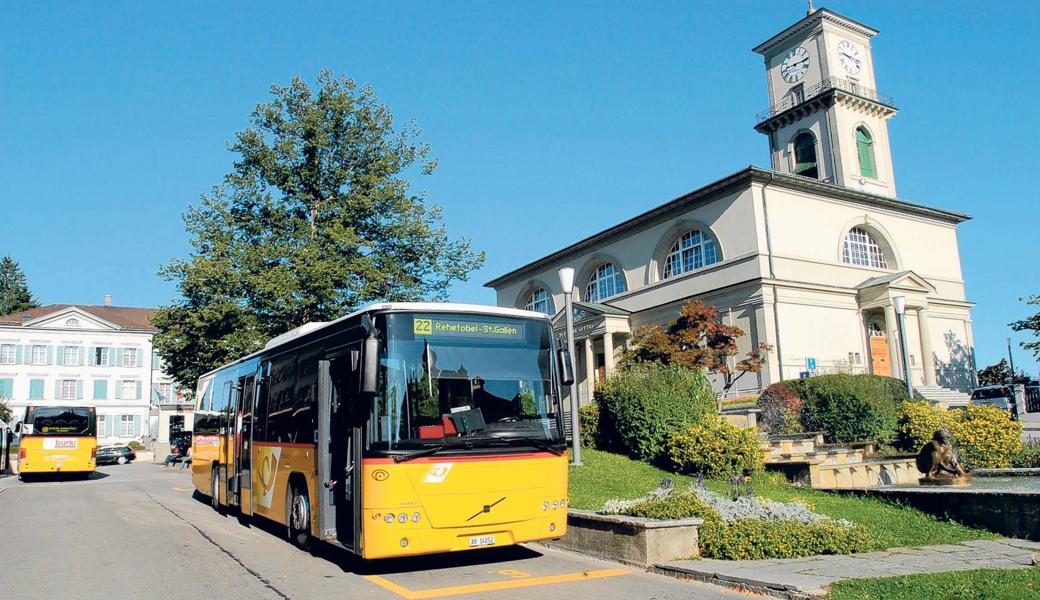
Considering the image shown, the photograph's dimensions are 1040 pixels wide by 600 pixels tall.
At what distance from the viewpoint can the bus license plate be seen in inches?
335

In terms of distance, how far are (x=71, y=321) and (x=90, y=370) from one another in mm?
4681

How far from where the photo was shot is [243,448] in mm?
13734

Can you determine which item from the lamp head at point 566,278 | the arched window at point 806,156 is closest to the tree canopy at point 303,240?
the lamp head at point 566,278

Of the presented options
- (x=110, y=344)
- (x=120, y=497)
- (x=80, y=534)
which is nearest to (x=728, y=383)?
(x=120, y=497)

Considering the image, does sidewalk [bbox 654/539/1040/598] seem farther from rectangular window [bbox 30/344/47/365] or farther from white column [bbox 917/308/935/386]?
rectangular window [bbox 30/344/47/365]

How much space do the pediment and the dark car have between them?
23831 millimetres

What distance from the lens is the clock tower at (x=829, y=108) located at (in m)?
45.8

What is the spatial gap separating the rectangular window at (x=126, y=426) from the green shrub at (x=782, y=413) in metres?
63.9

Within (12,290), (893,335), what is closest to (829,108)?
(893,335)

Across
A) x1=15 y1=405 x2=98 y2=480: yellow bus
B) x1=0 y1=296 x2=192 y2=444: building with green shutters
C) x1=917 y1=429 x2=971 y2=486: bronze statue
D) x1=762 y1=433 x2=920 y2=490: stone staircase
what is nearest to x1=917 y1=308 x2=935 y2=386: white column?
x1=762 y1=433 x2=920 y2=490: stone staircase

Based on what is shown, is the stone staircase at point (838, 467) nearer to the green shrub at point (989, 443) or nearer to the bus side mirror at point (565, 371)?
the green shrub at point (989, 443)

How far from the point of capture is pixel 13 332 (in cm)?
6712

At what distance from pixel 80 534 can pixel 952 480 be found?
14.7 meters

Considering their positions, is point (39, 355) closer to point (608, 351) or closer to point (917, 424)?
point (608, 351)
